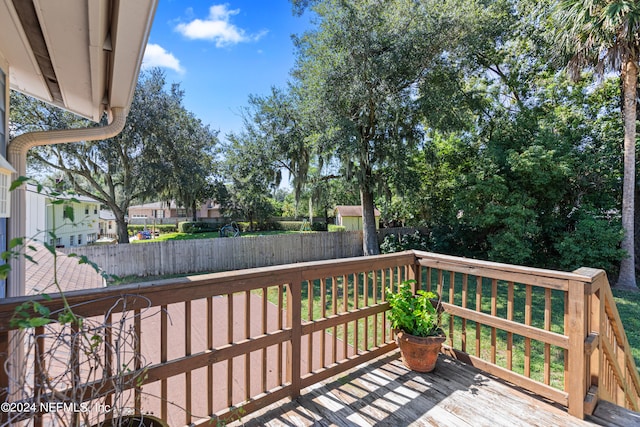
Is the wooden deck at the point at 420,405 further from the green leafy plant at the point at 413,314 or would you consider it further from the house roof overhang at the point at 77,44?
the house roof overhang at the point at 77,44

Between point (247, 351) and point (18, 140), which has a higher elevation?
point (18, 140)

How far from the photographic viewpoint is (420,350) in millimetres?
2350

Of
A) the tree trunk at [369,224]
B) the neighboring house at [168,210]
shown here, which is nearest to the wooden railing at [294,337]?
the tree trunk at [369,224]

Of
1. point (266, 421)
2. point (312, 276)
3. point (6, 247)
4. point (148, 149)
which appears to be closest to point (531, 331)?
point (312, 276)

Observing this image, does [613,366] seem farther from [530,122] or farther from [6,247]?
[530,122]

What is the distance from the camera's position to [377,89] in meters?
7.18

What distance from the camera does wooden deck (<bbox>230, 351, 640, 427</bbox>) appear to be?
72.9 inches

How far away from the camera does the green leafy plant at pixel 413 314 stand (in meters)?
2.40

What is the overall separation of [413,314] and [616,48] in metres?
8.67

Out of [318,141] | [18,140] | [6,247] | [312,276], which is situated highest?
[318,141]

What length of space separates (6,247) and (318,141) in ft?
20.9

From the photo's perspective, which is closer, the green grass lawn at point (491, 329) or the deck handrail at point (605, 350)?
the deck handrail at point (605, 350)

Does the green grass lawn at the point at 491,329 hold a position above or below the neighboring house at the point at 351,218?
below

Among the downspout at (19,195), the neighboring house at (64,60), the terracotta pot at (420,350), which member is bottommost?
the terracotta pot at (420,350)
